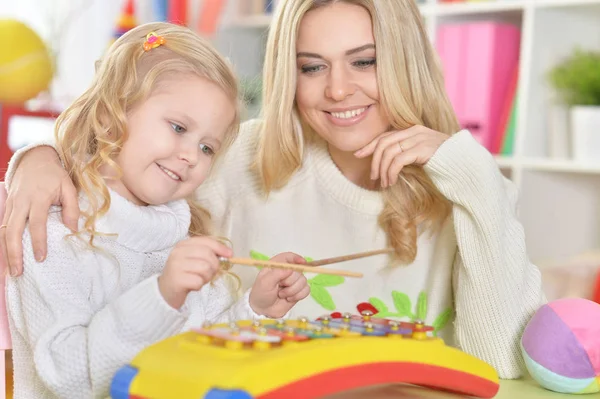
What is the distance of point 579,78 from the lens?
7.50 feet

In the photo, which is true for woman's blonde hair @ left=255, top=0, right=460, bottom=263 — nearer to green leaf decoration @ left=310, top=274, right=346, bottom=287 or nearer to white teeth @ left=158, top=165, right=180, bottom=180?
green leaf decoration @ left=310, top=274, right=346, bottom=287

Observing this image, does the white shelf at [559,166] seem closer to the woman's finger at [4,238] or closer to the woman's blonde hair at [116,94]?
the woman's blonde hair at [116,94]

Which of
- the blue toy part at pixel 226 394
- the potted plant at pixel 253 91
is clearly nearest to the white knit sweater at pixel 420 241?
the blue toy part at pixel 226 394

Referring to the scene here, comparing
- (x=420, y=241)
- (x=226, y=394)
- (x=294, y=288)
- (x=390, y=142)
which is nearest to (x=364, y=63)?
(x=390, y=142)

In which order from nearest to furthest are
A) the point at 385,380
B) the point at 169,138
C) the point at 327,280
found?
the point at 385,380 → the point at 169,138 → the point at 327,280

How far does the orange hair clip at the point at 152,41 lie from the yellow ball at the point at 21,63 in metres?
1.10

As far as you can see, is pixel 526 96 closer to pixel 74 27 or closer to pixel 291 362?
pixel 74 27

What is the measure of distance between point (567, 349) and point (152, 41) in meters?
0.66

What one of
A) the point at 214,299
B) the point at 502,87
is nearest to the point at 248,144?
the point at 214,299

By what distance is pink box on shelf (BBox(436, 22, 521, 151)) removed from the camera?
2.42 metres

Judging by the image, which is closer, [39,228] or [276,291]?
[39,228]

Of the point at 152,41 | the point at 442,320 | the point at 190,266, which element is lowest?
the point at 442,320

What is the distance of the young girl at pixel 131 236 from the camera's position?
94cm

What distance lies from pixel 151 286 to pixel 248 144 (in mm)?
671
